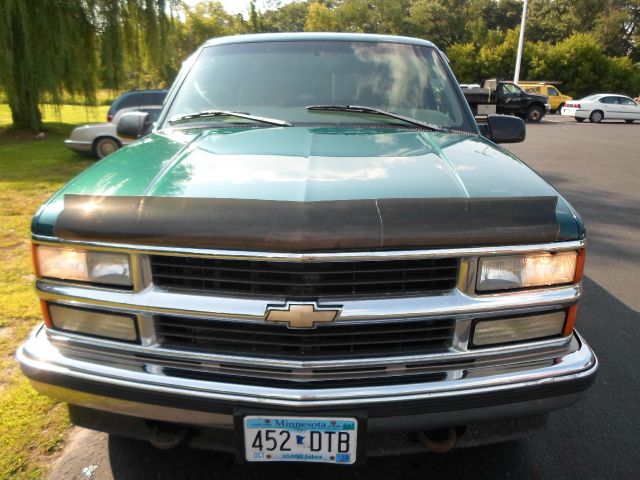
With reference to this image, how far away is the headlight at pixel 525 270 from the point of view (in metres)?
1.74

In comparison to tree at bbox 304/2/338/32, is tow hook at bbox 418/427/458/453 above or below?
below

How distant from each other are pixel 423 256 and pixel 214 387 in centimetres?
82

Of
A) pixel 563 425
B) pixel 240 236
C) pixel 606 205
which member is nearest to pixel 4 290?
pixel 240 236

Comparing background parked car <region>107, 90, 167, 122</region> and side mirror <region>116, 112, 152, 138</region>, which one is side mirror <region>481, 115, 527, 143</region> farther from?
background parked car <region>107, 90, 167, 122</region>

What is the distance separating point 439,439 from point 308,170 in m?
1.12

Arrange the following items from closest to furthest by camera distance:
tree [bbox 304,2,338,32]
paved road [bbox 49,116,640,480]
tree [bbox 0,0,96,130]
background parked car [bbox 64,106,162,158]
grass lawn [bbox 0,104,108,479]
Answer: paved road [bbox 49,116,640,480] → grass lawn [bbox 0,104,108,479] → background parked car [bbox 64,106,162,158] → tree [bbox 0,0,96,130] → tree [bbox 304,2,338,32]

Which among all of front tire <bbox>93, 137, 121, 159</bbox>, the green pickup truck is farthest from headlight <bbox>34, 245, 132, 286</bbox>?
front tire <bbox>93, 137, 121, 159</bbox>

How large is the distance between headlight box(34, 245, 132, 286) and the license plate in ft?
2.18

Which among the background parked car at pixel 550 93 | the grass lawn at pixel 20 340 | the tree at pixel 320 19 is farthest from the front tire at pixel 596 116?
the tree at pixel 320 19

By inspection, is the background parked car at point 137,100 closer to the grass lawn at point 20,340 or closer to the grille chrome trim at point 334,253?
the grass lawn at point 20,340

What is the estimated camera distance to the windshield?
9.57ft

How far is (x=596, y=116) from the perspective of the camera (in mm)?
24375

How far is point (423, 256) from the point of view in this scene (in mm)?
1643

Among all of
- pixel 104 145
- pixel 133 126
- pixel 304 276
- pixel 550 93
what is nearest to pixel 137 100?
pixel 104 145
